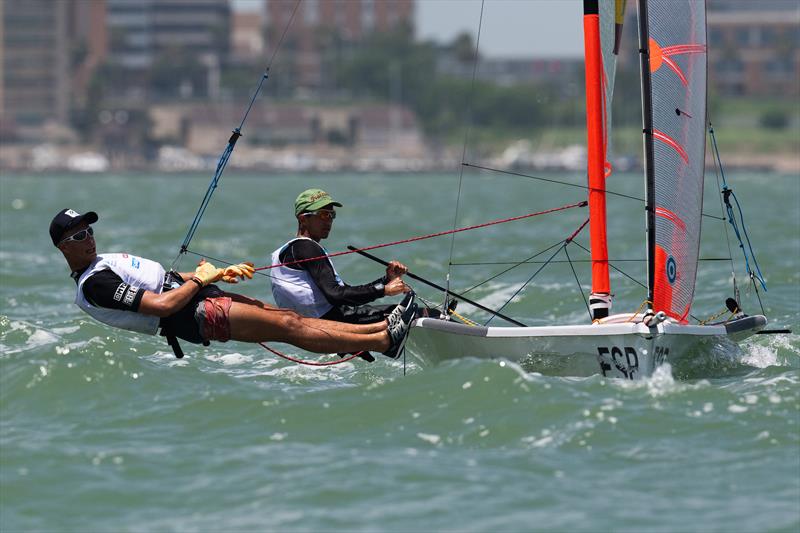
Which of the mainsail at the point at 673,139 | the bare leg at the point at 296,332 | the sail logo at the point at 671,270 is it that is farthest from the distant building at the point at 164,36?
the bare leg at the point at 296,332

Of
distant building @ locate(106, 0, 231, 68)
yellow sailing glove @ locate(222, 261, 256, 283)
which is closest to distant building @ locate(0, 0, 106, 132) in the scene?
distant building @ locate(106, 0, 231, 68)

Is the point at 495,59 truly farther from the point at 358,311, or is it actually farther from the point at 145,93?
the point at 358,311

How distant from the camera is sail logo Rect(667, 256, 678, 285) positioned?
11.0 m

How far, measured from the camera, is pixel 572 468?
27.3 ft

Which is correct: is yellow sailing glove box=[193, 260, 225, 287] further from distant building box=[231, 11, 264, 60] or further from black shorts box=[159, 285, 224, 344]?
distant building box=[231, 11, 264, 60]

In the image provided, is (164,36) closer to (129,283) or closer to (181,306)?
(129,283)

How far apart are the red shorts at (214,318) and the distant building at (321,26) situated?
167m

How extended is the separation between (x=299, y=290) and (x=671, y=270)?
2646mm

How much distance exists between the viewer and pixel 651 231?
10.8 m

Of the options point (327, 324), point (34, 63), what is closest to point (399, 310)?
point (327, 324)

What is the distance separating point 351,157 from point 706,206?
10720 cm

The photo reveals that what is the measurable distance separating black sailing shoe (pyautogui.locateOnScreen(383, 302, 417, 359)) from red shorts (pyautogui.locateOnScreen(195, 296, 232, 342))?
3.81 ft

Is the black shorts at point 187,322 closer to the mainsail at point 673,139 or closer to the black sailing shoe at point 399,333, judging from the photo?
the black sailing shoe at point 399,333

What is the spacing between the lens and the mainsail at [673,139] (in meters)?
10.8
